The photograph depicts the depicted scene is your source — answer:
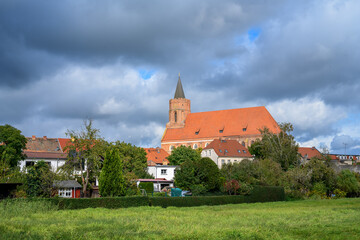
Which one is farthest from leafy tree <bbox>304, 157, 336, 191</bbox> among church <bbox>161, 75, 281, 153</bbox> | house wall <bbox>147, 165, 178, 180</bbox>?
church <bbox>161, 75, 281, 153</bbox>

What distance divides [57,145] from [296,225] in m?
54.2

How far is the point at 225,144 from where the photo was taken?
9800 centimetres

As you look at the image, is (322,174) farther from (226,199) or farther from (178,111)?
(178,111)

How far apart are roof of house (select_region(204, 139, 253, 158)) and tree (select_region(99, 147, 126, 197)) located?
2248 inches

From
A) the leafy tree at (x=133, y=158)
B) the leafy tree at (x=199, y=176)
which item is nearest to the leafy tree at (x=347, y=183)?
the leafy tree at (x=199, y=176)

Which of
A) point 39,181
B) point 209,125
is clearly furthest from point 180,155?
point 39,181

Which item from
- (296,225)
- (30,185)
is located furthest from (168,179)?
(296,225)

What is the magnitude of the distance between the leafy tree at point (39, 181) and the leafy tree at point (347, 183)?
38274 mm

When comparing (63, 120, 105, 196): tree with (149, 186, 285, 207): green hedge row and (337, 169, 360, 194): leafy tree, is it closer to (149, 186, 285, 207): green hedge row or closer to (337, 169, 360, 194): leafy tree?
(149, 186, 285, 207): green hedge row

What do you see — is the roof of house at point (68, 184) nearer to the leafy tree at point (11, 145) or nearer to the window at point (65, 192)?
the window at point (65, 192)

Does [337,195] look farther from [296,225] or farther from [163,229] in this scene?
[163,229]

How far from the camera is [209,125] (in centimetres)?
12388

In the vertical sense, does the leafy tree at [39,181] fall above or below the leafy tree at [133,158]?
below

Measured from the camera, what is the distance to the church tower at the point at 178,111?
131 meters
